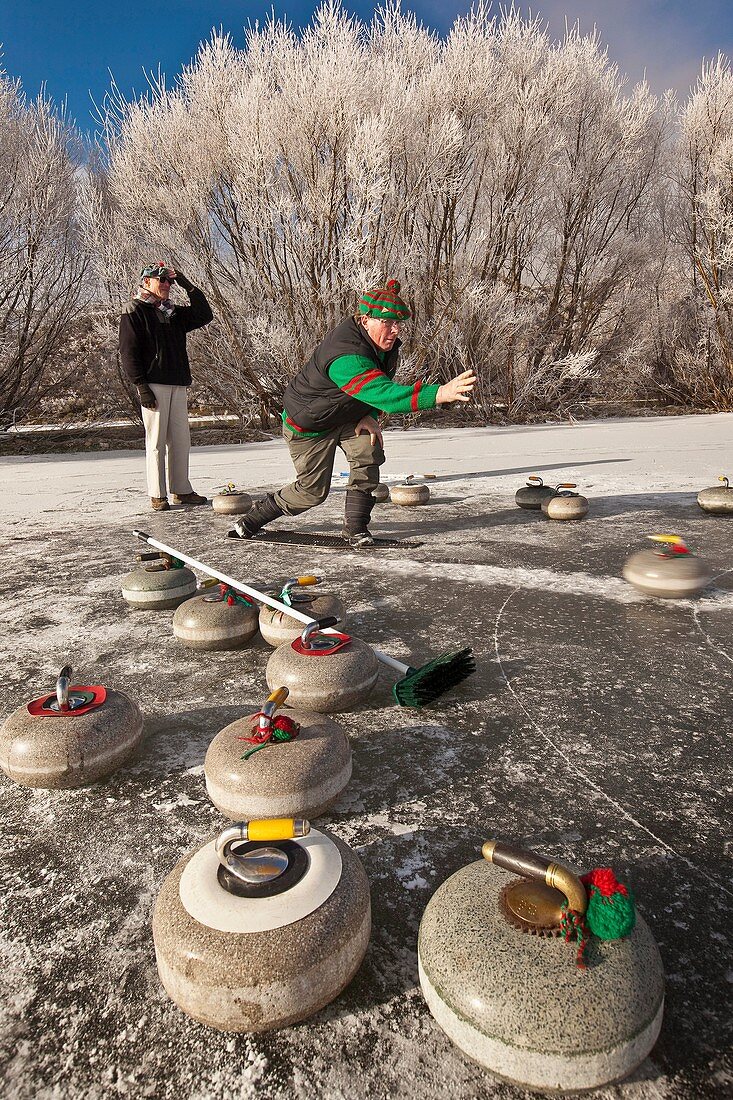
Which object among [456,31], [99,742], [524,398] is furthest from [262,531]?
[456,31]

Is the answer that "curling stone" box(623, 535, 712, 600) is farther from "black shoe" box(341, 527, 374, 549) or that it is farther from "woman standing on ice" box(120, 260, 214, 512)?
"woman standing on ice" box(120, 260, 214, 512)

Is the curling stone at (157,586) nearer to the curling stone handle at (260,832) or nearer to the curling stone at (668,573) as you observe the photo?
the curling stone handle at (260,832)

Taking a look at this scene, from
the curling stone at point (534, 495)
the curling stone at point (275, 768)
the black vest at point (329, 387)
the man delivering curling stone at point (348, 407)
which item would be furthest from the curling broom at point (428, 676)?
the curling stone at point (534, 495)

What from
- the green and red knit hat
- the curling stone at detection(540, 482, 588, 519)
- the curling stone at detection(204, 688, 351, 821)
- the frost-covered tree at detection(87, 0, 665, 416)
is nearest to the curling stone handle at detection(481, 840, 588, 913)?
the curling stone at detection(204, 688, 351, 821)

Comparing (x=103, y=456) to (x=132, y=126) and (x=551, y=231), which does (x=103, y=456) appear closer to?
(x=132, y=126)

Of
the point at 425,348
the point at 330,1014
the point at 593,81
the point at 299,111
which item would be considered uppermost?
the point at 593,81

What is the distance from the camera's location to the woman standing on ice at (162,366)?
5.15 metres

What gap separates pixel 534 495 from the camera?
5125 mm

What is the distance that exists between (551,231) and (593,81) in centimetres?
293

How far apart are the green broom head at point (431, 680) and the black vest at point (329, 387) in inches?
79.6

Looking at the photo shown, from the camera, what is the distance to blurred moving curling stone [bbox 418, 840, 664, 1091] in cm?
96

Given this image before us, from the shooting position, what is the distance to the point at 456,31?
1282cm

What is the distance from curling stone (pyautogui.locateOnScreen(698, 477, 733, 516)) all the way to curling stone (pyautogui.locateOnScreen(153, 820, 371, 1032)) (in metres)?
4.41

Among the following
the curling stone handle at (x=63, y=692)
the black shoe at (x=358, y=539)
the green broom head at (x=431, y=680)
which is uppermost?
the curling stone handle at (x=63, y=692)
